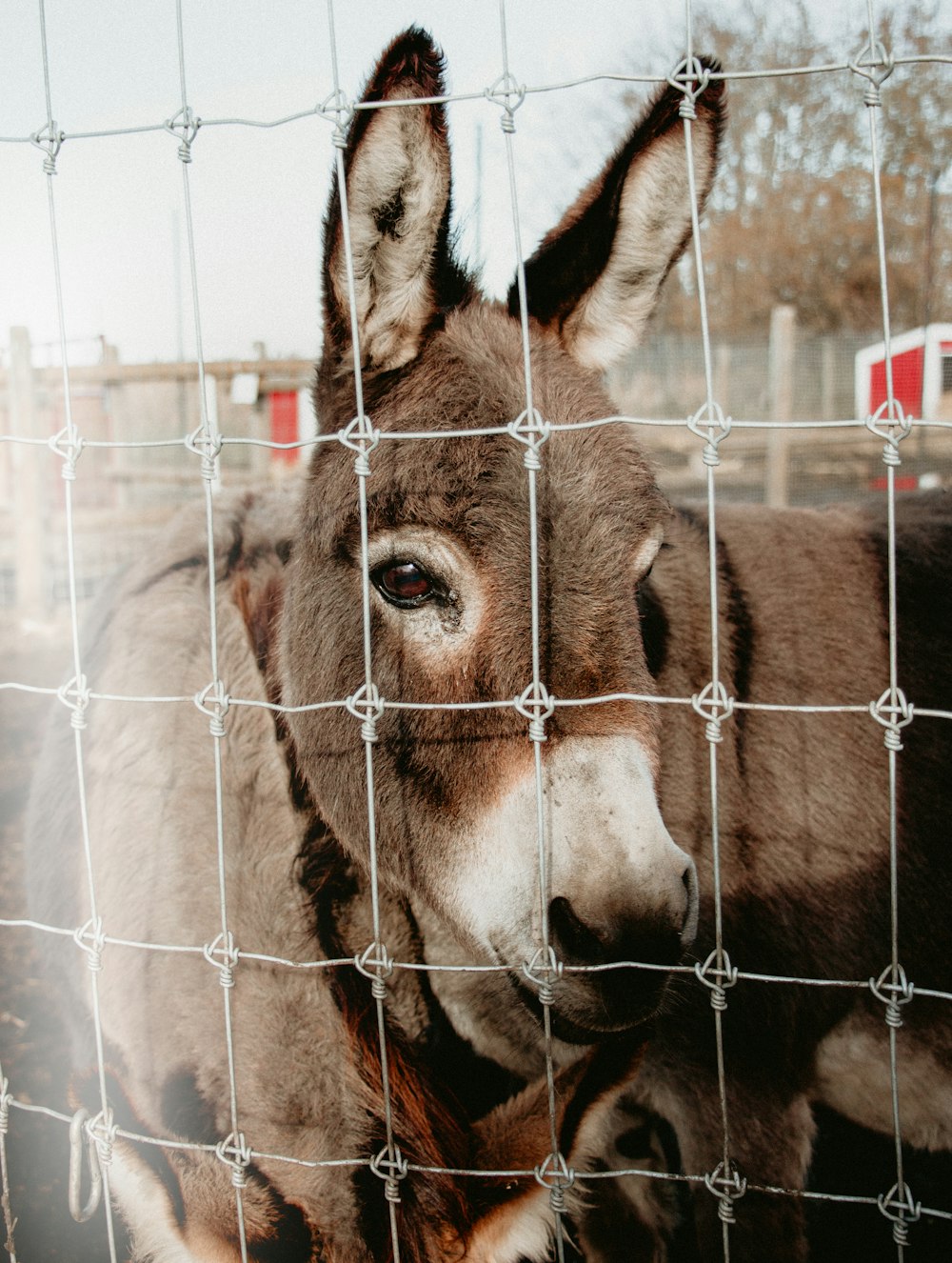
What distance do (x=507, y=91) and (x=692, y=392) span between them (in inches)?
427

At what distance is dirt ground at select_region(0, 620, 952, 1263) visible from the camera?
92.8 inches

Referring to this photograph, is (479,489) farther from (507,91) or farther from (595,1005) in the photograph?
(595,1005)

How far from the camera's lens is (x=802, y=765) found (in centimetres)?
237

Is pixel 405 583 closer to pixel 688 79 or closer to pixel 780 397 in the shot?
pixel 688 79

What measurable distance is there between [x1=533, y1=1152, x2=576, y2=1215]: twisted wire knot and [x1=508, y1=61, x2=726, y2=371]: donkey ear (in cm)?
159

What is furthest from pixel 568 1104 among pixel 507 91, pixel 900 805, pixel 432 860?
pixel 507 91

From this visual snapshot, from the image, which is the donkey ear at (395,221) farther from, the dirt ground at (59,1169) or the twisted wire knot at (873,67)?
the dirt ground at (59,1169)

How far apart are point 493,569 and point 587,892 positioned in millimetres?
566

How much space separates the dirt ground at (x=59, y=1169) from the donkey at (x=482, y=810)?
0.28 m

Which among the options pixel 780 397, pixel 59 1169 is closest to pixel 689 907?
pixel 59 1169

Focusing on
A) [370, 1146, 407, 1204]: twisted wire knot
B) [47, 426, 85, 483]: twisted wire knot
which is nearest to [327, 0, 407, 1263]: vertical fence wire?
[370, 1146, 407, 1204]: twisted wire knot

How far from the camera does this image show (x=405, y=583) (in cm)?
166

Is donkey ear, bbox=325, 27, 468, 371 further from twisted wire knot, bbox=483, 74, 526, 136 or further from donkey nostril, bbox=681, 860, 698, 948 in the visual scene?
donkey nostril, bbox=681, 860, 698, 948

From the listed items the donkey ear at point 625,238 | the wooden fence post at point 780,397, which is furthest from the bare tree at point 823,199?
the donkey ear at point 625,238
